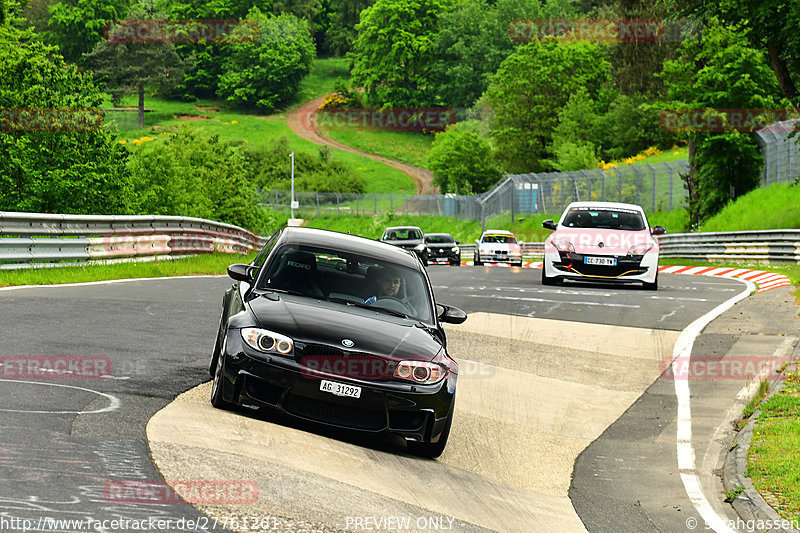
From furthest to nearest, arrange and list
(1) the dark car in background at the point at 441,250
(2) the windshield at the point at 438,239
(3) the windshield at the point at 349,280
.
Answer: (2) the windshield at the point at 438,239 → (1) the dark car in background at the point at 441,250 → (3) the windshield at the point at 349,280

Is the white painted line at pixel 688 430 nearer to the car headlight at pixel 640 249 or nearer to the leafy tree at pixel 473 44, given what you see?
the car headlight at pixel 640 249

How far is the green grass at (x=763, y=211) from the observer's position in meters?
34.2

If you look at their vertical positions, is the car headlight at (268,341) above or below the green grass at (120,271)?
above

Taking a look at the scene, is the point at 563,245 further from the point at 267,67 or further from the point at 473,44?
the point at 267,67

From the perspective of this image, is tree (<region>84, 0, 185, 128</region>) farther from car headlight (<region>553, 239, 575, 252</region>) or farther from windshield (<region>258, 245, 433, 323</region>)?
windshield (<region>258, 245, 433, 323</region>)

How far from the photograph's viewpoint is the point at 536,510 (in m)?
6.94

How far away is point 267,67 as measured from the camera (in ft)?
517

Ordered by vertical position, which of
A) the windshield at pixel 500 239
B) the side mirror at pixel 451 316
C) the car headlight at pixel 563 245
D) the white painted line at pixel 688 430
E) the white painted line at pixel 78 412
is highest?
the side mirror at pixel 451 316

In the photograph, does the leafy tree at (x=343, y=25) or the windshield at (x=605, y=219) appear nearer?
the windshield at (x=605, y=219)

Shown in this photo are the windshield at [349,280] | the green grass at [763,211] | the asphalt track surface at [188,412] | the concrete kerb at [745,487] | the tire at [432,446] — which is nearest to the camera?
the asphalt track surface at [188,412]

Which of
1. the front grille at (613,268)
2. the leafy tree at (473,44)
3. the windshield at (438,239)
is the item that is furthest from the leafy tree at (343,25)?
the front grille at (613,268)

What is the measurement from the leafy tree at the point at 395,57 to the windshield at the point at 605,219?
130358 mm

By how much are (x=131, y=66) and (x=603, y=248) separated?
13330cm

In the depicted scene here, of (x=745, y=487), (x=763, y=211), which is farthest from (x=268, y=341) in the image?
(x=763, y=211)
